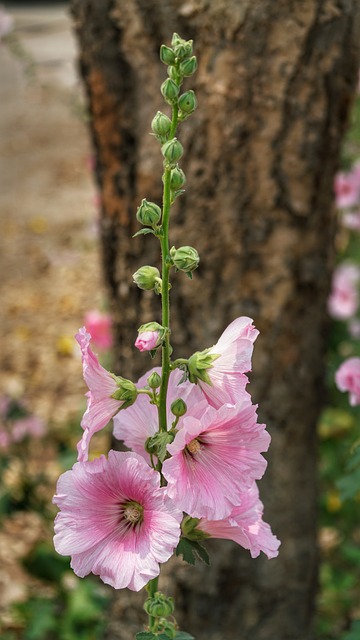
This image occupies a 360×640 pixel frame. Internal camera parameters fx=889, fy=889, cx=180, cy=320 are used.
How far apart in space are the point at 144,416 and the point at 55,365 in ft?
11.8

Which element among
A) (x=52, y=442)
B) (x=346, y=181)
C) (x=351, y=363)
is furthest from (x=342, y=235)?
(x=351, y=363)

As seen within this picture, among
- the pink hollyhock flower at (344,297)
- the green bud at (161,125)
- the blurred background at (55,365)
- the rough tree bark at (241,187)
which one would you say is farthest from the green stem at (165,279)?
the pink hollyhock flower at (344,297)

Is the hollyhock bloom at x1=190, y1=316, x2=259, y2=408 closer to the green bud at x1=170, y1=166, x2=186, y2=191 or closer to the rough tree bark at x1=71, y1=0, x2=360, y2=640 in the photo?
the green bud at x1=170, y1=166, x2=186, y2=191

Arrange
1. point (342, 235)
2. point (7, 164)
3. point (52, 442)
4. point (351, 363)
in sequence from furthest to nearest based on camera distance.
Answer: point (7, 164)
point (342, 235)
point (52, 442)
point (351, 363)

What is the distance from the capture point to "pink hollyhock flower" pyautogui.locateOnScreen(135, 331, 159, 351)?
3.47 feet

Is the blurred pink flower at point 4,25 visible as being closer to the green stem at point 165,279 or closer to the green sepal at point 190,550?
the green stem at point 165,279

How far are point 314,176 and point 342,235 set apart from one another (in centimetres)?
219

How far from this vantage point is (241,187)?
214cm

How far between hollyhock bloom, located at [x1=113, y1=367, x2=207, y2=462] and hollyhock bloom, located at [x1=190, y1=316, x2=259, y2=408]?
4cm

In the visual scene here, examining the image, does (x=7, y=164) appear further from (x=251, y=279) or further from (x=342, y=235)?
(x=251, y=279)

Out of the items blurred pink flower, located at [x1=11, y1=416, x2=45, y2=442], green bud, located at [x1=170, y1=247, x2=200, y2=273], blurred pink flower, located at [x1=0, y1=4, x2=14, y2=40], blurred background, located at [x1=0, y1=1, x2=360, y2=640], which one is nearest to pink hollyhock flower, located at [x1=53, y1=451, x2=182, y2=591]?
green bud, located at [x1=170, y1=247, x2=200, y2=273]

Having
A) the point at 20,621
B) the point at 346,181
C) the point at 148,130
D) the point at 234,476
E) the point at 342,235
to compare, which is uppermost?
the point at 148,130

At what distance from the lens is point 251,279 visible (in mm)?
2229

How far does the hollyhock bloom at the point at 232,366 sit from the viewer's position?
3.49ft
